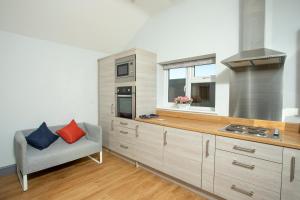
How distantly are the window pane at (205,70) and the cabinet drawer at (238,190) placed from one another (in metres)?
1.52

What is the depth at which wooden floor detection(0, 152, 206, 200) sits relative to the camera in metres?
1.86

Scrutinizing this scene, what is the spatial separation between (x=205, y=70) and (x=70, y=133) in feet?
8.30

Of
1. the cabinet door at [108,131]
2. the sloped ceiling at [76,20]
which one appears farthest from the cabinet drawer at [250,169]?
the sloped ceiling at [76,20]

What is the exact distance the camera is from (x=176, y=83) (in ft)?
9.69

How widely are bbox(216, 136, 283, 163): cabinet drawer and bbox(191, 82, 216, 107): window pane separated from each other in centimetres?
98

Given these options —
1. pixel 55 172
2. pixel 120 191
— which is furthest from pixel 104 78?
pixel 120 191

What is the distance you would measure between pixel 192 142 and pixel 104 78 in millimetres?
2266

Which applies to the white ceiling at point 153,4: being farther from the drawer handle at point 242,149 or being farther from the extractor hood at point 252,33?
the drawer handle at point 242,149

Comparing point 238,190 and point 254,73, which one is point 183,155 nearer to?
point 238,190

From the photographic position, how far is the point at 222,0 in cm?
215

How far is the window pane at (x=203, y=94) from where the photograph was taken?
2473 mm

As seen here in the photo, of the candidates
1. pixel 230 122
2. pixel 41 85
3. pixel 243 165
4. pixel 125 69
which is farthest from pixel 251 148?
pixel 41 85

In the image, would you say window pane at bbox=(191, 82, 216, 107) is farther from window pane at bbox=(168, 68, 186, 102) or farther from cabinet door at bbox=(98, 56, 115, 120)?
cabinet door at bbox=(98, 56, 115, 120)

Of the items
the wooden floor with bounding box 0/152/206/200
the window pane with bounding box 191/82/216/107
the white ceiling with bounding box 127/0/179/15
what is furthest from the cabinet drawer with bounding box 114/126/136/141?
the white ceiling with bounding box 127/0/179/15
